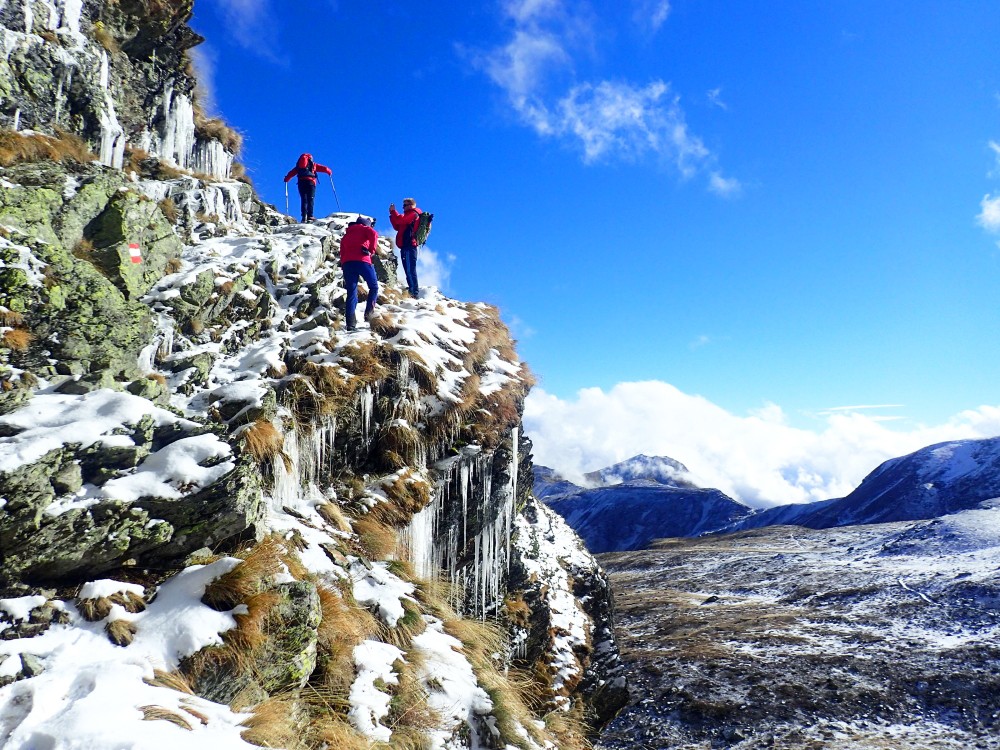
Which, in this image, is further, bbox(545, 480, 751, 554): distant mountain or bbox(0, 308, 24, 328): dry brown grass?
bbox(545, 480, 751, 554): distant mountain

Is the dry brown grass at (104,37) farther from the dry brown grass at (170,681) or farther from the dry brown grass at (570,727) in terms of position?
the dry brown grass at (570,727)

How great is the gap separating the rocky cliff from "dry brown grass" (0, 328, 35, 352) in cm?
3

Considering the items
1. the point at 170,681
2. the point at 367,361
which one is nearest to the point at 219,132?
the point at 367,361

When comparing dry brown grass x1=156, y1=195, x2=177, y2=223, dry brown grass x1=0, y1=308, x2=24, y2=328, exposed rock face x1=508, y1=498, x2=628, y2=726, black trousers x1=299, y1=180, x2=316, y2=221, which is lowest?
exposed rock face x1=508, y1=498, x2=628, y2=726

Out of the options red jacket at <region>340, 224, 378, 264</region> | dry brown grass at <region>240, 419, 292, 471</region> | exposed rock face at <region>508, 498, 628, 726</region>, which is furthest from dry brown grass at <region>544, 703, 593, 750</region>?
red jacket at <region>340, 224, 378, 264</region>

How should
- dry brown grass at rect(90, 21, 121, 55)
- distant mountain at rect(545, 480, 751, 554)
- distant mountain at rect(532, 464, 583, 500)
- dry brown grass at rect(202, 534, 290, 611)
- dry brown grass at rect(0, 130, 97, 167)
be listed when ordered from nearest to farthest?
dry brown grass at rect(202, 534, 290, 611)
dry brown grass at rect(0, 130, 97, 167)
dry brown grass at rect(90, 21, 121, 55)
distant mountain at rect(545, 480, 751, 554)
distant mountain at rect(532, 464, 583, 500)

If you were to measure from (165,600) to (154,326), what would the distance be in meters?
5.03

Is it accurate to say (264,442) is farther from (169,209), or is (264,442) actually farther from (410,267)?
(410,267)

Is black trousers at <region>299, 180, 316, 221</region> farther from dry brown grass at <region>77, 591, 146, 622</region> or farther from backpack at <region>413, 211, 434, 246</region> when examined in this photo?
dry brown grass at <region>77, 591, 146, 622</region>

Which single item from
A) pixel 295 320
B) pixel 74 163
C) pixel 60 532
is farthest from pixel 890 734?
pixel 74 163

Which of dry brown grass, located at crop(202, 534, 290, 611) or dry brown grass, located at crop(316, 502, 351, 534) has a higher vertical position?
dry brown grass, located at crop(316, 502, 351, 534)

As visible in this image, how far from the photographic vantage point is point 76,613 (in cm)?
429

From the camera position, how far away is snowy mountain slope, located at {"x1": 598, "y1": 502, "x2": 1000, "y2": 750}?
2120 centimetres

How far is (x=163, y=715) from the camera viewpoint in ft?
11.7
